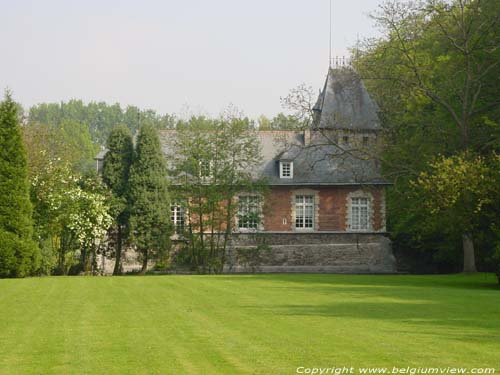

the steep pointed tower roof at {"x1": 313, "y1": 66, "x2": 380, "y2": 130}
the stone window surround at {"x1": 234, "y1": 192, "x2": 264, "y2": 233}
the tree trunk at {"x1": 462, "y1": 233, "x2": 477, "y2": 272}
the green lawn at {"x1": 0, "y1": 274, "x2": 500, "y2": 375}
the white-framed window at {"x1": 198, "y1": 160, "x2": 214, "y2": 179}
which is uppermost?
the steep pointed tower roof at {"x1": 313, "y1": 66, "x2": 380, "y2": 130}

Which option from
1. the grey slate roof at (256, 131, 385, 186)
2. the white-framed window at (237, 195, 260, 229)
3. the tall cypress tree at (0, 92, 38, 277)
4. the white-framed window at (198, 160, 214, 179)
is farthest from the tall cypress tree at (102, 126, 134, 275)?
the tall cypress tree at (0, 92, 38, 277)

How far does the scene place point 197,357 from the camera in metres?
9.99

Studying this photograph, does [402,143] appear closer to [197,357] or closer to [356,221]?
[356,221]

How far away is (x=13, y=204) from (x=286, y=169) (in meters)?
16.0

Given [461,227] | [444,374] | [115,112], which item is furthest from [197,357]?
[115,112]

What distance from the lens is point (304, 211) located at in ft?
138

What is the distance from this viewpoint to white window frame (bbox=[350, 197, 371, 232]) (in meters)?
41.9

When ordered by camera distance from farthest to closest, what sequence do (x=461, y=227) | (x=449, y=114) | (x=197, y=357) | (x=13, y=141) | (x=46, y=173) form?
(x=46, y=173), (x=449, y=114), (x=13, y=141), (x=461, y=227), (x=197, y=357)

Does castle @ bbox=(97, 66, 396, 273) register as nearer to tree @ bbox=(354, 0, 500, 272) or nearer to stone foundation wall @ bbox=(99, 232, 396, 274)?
stone foundation wall @ bbox=(99, 232, 396, 274)

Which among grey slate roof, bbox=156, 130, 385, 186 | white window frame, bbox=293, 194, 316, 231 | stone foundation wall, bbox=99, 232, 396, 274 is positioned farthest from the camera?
white window frame, bbox=293, 194, 316, 231

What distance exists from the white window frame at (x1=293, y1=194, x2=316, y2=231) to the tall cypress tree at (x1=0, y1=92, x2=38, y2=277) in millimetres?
15202

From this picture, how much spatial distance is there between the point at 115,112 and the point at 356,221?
81.1m

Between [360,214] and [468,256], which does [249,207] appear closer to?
[360,214]

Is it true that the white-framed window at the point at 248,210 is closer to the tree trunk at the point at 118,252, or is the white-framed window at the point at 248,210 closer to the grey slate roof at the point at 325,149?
the grey slate roof at the point at 325,149
